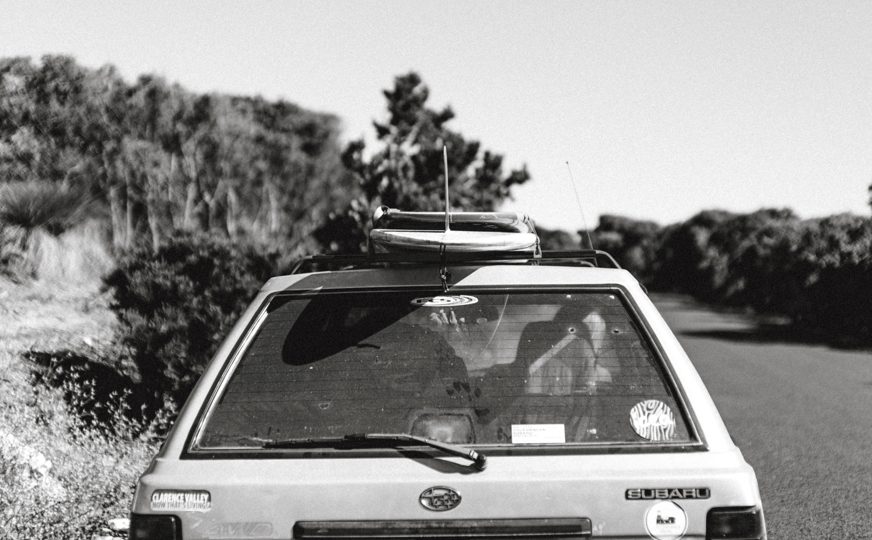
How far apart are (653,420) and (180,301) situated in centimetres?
714

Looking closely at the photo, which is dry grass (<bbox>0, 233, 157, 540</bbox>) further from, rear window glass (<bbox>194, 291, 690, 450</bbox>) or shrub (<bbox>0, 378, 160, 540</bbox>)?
rear window glass (<bbox>194, 291, 690, 450</bbox>)

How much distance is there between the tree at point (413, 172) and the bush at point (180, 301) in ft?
19.3

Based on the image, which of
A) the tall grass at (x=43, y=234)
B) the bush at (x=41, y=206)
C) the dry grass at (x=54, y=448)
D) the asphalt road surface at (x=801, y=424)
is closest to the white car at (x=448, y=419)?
the dry grass at (x=54, y=448)

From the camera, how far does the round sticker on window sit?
9.87 feet

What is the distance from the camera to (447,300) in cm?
329

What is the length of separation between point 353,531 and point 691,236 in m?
57.7

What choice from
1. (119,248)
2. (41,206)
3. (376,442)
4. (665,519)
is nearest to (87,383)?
(119,248)

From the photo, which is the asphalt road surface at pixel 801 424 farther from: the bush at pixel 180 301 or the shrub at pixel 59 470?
the bush at pixel 180 301

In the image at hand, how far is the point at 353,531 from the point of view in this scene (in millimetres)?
2783

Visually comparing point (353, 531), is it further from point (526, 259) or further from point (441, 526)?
point (526, 259)

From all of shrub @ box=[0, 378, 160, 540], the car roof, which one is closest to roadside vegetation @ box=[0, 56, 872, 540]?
shrub @ box=[0, 378, 160, 540]

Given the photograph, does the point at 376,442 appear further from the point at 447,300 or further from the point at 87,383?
the point at 87,383

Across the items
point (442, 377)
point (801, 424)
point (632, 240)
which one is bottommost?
point (632, 240)

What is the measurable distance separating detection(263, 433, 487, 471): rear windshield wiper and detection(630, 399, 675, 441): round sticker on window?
0.50 meters
